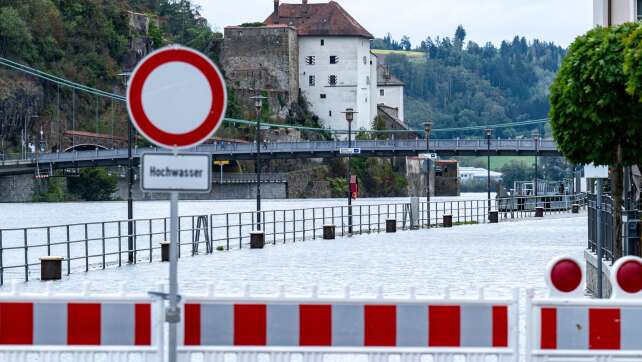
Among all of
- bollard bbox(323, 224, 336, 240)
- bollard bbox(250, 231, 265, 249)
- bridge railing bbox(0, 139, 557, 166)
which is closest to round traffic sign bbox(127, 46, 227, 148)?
bollard bbox(250, 231, 265, 249)

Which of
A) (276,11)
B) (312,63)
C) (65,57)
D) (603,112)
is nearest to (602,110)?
(603,112)

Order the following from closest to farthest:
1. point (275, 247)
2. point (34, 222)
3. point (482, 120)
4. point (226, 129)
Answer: point (275, 247), point (34, 222), point (226, 129), point (482, 120)

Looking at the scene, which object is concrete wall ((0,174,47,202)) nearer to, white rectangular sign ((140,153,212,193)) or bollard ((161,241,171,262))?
bollard ((161,241,171,262))

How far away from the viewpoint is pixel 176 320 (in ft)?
20.2

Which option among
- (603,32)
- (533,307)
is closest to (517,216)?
(603,32)

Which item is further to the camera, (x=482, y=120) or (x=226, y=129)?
(x=482, y=120)

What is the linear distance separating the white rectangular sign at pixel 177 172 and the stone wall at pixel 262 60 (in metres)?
125

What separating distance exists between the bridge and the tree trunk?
73729 mm

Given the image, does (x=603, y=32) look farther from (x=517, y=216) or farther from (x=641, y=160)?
(x=517, y=216)

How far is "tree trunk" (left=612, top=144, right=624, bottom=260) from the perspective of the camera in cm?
1429

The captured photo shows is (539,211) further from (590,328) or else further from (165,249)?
(590,328)

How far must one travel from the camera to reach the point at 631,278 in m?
6.53

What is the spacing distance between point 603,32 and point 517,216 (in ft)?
132

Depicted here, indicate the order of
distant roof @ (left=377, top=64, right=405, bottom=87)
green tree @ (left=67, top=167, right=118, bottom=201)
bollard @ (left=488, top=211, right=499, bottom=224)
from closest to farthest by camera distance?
bollard @ (left=488, top=211, right=499, bottom=224), green tree @ (left=67, top=167, right=118, bottom=201), distant roof @ (left=377, top=64, right=405, bottom=87)
